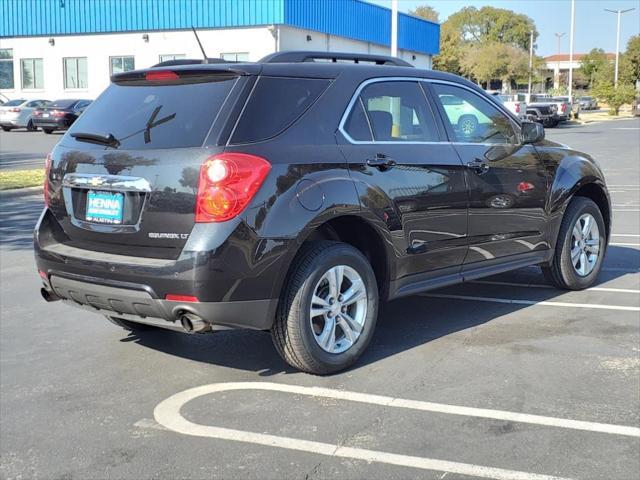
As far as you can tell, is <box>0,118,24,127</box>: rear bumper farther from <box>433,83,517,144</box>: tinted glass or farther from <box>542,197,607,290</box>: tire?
<box>433,83,517,144</box>: tinted glass

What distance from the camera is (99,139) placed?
4719 millimetres

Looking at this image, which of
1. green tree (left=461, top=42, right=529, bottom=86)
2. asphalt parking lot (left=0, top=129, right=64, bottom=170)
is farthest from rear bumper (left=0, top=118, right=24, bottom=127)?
green tree (left=461, top=42, right=529, bottom=86)

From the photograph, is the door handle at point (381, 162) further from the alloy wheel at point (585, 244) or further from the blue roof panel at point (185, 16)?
the blue roof panel at point (185, 16)

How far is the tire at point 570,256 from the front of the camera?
22.0 feet

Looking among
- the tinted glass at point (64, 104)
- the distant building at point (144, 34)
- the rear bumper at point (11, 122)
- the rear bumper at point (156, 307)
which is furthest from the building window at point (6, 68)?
the rear bumper at point (156, 307)

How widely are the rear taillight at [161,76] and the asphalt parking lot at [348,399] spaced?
69.9 inches

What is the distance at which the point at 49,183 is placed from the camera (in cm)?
497

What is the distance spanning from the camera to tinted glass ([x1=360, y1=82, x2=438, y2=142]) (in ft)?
16.8

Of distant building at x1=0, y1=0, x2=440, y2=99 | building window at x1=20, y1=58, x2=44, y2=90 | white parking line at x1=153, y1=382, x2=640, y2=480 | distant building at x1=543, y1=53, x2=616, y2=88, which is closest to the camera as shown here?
white parking line at x1=153, y1=382, x2=640, y2=480

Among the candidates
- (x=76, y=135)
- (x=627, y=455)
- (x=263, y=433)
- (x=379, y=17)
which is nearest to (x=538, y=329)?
(x=627, y=455)

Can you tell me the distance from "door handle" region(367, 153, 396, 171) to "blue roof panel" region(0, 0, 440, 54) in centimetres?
3346

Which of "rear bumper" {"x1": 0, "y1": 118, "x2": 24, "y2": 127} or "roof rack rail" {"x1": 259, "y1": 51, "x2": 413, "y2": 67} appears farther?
"rear bumper" {"x1": 0, "y1": 118, "x2": 24, "y2": 127}

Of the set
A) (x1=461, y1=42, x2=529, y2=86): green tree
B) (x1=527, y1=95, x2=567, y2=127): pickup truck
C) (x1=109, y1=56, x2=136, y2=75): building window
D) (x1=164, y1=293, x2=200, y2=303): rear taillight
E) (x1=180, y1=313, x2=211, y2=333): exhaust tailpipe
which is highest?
(x1=461, y1=42, x2=529, y2=86): green tree

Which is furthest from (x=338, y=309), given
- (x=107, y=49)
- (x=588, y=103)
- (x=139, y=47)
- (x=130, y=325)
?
(x=588, y=103)
